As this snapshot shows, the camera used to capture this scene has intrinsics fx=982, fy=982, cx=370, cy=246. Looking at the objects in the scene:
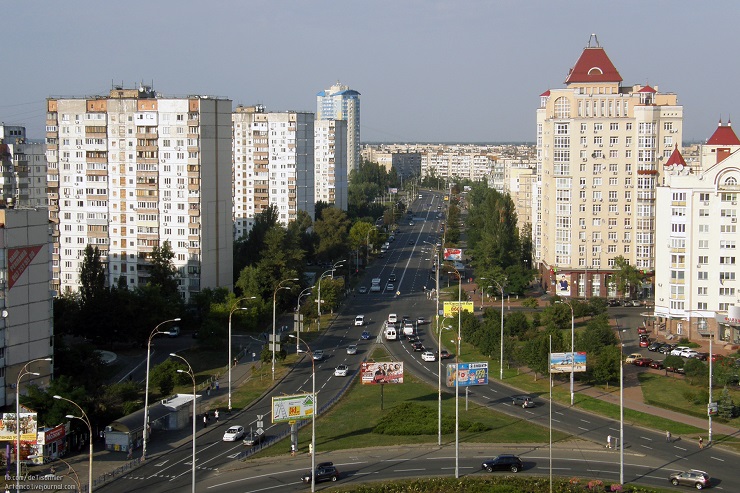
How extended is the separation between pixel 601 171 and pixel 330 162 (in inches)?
2869

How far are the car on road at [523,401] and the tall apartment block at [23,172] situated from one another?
2647 inches

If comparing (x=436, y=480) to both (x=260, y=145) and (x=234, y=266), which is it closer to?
(x=234, y=266)

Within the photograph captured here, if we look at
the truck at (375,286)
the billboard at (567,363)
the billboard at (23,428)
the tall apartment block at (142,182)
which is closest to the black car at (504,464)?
the billboard at (567,363)

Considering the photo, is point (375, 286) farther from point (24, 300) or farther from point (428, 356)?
point (24, 300)

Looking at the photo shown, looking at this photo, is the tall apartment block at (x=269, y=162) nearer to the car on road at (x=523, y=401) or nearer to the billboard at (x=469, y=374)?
the car on road at (x=523, y=401)

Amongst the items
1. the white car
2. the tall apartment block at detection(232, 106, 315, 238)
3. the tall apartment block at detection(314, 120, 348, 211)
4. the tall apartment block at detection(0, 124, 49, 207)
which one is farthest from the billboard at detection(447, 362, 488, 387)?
the tall apartment block at detection(314, 120, 348, 211)

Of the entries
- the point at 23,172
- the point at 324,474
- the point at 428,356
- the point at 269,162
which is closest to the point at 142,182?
the point at 428,356

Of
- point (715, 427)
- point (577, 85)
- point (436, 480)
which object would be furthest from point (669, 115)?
point (436, 480)

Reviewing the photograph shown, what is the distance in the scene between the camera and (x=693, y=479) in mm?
42531

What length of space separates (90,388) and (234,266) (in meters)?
36.7

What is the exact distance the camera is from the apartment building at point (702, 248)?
246 ft

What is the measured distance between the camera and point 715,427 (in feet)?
174

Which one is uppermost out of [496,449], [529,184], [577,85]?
[577,85]

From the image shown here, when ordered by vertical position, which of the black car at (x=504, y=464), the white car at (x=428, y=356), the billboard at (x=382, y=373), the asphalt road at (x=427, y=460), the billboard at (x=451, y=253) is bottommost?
the asphalt road at (x=427, y=460)
